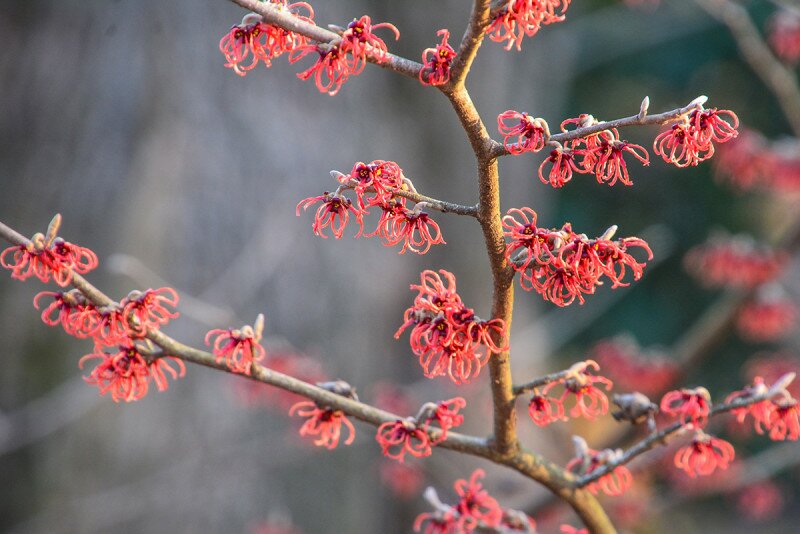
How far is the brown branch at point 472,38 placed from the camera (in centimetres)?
70

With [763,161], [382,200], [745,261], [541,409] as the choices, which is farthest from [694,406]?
[763,161]

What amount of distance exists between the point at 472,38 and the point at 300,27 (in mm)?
159

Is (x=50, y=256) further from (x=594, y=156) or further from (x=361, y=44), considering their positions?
(x=594, y=156)

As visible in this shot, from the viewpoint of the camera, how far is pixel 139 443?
2365 millimetres

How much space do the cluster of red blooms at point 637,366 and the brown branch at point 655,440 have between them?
1161mm

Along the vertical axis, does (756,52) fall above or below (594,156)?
above

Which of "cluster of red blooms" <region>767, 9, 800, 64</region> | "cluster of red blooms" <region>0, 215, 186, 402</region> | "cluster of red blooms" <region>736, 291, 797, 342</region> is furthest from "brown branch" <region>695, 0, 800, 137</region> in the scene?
"cluster of red blooms" <region>0, 215, 186, 402</region>

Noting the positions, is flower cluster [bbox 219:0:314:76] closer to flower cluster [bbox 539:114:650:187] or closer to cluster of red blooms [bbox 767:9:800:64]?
flower cluster [bbox 539:114:650:187]

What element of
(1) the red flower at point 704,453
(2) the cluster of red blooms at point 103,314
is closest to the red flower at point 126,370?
(2) the cluster of red blooms at point 103,314

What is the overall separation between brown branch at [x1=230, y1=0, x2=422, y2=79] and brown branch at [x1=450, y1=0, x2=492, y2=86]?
35 mm

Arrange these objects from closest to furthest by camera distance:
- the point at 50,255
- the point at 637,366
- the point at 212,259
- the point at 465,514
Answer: the point at 50,255
the point at 465,514
the point at 637,366
the point at 212,259

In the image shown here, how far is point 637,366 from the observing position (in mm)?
2064

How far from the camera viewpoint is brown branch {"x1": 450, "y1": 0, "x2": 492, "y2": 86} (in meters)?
0.70

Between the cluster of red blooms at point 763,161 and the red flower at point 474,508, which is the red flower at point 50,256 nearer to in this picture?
the red flower at point 474,508
